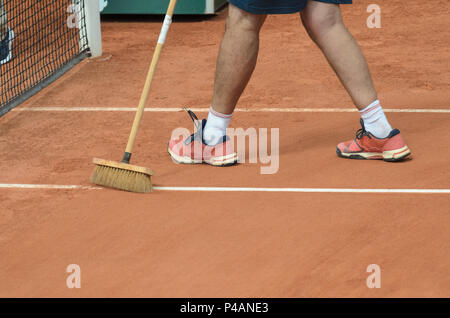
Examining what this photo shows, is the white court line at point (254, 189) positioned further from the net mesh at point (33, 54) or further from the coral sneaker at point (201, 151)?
the net mesh at point (33, 54)

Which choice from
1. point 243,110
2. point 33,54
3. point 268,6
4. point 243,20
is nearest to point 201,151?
point 243,20

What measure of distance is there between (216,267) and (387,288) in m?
0.66

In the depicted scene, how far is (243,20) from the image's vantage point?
3.88 m

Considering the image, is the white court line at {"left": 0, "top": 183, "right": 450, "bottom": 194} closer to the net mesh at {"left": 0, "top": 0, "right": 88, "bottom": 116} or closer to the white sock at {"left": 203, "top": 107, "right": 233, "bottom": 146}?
the white sock at {"left": 203, "top": 107, "right": 233, "bottom": 146}

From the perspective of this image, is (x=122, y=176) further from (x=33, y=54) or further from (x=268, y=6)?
(x=33, y=54)

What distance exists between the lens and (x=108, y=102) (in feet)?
17.8

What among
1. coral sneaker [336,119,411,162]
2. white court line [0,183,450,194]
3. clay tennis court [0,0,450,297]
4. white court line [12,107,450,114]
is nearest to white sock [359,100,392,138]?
coral sneaker [336,119,411,162]

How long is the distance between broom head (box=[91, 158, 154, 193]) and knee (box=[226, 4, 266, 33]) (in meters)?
0.86

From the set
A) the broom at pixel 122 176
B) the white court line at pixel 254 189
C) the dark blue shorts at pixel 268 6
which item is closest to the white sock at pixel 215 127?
the white court line at pixel 254 189

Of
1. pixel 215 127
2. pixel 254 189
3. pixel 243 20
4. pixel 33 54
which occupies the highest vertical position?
pixel 243 20

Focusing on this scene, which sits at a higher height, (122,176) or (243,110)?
(122,176)

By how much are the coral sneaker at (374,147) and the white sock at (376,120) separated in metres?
0.03

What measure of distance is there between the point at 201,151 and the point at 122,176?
21.5 inches

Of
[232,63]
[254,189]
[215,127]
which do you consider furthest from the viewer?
[215,127]
